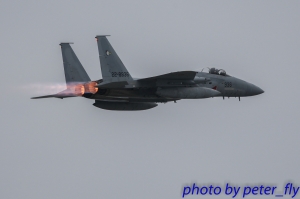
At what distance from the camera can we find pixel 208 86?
4128 cm

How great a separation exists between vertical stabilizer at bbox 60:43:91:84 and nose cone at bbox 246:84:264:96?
913 centimetres

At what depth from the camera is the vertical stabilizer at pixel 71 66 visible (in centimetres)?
3997

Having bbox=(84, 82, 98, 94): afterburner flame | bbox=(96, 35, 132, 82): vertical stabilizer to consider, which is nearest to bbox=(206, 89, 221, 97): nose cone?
bbox=(96, 35, 132, 82): vertical stabilizer

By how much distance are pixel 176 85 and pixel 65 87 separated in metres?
5.70

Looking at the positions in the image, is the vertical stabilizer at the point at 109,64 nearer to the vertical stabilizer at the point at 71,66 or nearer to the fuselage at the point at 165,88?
the fuselage at the point at 165,88

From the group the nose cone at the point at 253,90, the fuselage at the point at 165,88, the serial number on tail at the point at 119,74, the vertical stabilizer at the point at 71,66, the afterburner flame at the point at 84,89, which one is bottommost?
the nose cone at the point at 253,90

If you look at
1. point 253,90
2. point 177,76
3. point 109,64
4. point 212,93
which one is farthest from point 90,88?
point 253,90

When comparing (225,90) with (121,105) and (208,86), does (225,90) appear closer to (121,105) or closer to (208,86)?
(208,86)

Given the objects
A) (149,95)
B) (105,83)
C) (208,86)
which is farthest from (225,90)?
(105,83)

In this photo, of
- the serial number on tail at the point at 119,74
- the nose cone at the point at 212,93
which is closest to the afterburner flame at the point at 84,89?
the serial number on tail at the point at 119,74

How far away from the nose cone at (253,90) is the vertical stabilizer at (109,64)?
7.42 metres

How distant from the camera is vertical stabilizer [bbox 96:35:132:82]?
127 ft

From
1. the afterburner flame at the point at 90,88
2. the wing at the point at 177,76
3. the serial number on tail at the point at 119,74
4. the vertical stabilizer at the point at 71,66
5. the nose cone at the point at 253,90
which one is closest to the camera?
the wing at the point at 177,76

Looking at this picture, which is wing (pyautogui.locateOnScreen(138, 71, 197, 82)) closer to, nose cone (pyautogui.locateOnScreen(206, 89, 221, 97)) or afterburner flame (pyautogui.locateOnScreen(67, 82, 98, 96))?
nose cone (pyautogui.locateOnScreen(206, 89, 221, 97))
